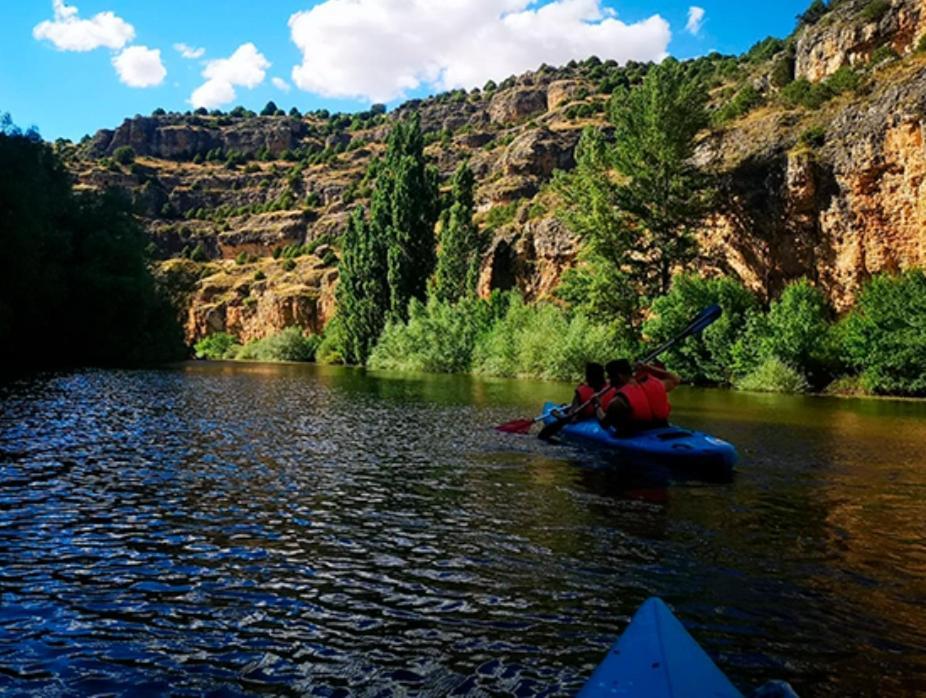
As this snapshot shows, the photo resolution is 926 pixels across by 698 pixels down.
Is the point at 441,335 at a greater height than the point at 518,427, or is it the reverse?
the point at 441,335

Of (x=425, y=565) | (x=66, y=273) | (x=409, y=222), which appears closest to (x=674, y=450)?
(x=425, y=565)

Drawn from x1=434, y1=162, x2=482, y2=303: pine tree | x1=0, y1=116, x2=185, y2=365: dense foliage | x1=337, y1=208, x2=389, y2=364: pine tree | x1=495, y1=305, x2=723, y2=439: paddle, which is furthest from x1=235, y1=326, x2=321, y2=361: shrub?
x1=495, y1=305, x2=723, y2=439: paddle

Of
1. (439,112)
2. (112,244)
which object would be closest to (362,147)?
(439,112)

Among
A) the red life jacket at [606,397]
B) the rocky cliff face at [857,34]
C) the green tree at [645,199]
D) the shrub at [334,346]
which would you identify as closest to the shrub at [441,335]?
the green tree at [645,199]

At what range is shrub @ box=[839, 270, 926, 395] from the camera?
1099 inches

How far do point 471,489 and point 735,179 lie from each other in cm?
3623

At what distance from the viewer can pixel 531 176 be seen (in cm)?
7744

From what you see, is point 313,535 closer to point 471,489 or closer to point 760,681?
point 471,489

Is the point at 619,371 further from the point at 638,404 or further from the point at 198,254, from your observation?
the point at 198,254

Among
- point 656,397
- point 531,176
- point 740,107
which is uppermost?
point 531,176

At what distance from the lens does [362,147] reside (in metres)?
134

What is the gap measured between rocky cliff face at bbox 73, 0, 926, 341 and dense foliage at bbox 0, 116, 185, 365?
5301mm

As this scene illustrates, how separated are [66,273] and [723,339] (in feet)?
105

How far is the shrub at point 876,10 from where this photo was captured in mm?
40219
